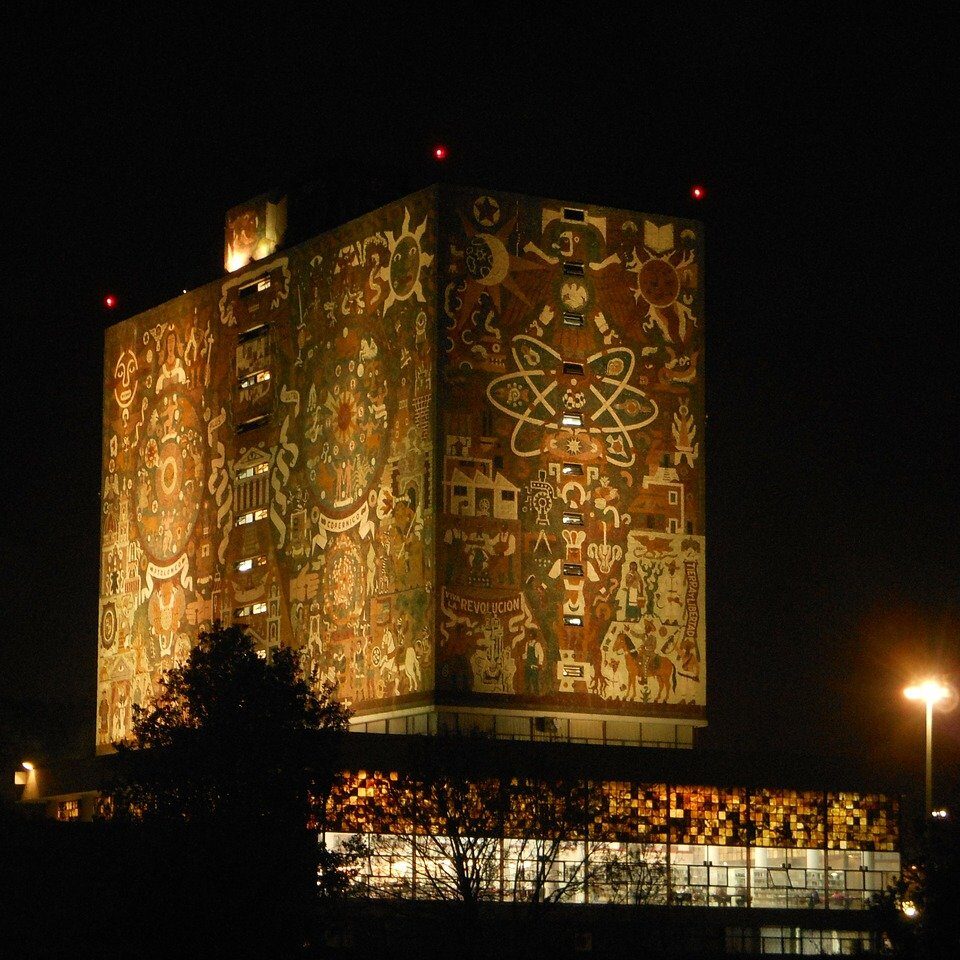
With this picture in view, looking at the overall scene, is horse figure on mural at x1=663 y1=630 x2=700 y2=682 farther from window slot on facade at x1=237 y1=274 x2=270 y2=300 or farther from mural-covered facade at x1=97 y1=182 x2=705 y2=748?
window slot on facade at x1=237 y1=274 x2=270 y2=300

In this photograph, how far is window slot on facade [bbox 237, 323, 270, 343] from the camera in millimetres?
104450

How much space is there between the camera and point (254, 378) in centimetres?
10494

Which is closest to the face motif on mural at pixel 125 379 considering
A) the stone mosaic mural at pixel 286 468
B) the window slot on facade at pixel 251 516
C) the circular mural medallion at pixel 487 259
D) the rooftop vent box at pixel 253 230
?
the stone mosaic mural at pixel 286 468

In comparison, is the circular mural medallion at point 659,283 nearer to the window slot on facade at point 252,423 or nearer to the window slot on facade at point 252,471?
the window slot on facade at point 252,423

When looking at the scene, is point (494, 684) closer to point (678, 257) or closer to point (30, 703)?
point (678, 257)

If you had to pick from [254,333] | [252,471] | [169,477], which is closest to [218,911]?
[252,471]

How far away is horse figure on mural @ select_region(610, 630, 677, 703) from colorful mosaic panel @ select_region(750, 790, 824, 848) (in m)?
5.62

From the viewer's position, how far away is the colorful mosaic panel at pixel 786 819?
94.6 metres

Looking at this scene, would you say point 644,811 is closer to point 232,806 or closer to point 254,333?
point 232,806

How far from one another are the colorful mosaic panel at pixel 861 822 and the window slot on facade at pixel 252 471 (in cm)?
2526

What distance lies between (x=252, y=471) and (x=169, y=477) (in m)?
A: 6.30

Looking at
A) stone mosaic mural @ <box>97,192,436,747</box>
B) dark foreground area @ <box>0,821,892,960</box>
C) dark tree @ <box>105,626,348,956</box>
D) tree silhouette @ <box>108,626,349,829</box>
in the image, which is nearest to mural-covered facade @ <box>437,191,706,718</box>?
stone mosaic mural @ <box>97,192,436,747</box>

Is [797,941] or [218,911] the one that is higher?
[218,911]

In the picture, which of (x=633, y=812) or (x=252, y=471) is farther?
(x=252, y=471)
